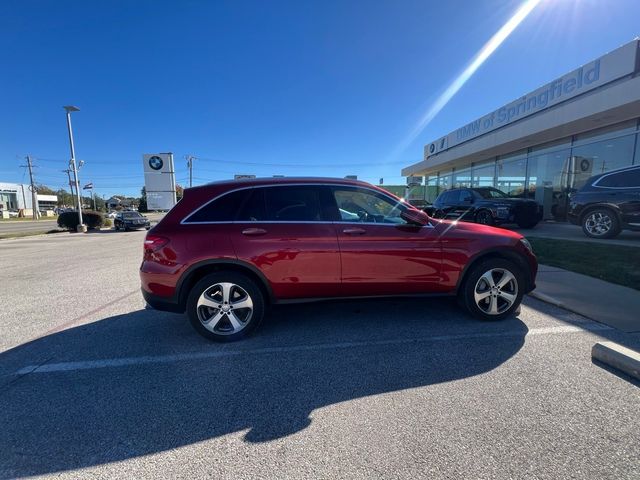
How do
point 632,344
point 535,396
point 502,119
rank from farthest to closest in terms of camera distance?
point 502,119
point 632,344
point 535,396

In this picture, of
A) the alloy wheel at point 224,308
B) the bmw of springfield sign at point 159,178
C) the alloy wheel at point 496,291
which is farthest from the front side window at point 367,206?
the bmw of springfield sign at point 159,178

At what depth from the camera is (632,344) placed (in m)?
3.10

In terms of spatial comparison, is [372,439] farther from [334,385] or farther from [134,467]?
[134,467]

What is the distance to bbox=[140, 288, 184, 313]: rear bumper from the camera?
3.33 meters

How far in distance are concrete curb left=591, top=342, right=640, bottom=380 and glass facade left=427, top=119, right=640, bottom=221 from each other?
12.8 metres

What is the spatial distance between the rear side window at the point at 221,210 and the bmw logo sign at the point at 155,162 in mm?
21708

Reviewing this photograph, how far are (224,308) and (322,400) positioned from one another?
1509 mm

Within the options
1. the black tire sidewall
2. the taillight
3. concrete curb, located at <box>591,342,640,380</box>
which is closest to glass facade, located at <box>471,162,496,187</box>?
the black tire sidewall

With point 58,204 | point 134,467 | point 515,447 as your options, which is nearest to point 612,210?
point 515,447

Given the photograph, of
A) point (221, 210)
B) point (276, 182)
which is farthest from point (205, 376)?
point (276, 182)

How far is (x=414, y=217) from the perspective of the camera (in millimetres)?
3543

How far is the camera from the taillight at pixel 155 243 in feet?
10.8

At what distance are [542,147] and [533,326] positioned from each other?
15.6 m

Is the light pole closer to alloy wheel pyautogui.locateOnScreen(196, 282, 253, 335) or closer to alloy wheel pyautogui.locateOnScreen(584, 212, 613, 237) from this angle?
alloy wheel pyautogui.locateOnScreen(196, 282, 253, 335)
